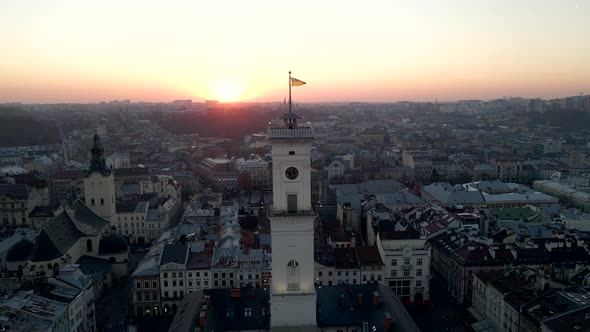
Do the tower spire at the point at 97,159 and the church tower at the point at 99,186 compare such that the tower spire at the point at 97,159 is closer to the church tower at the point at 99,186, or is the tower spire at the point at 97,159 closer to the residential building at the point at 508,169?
the church tower at the point at 99,186

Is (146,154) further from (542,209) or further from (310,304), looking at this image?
(310,304)

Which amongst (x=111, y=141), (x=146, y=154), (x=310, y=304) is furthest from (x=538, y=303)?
(x=111, y=141)

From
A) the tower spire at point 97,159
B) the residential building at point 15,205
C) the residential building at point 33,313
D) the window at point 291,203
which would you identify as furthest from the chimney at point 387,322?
the residential building at point 15,205

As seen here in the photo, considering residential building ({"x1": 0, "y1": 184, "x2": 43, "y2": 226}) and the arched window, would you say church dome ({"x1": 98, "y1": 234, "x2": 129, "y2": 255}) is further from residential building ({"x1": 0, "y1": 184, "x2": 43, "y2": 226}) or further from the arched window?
the arched window

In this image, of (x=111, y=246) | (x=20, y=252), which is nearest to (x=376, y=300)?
(x=111, y=246)

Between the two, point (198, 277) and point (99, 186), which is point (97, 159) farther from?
point (198, 277)
